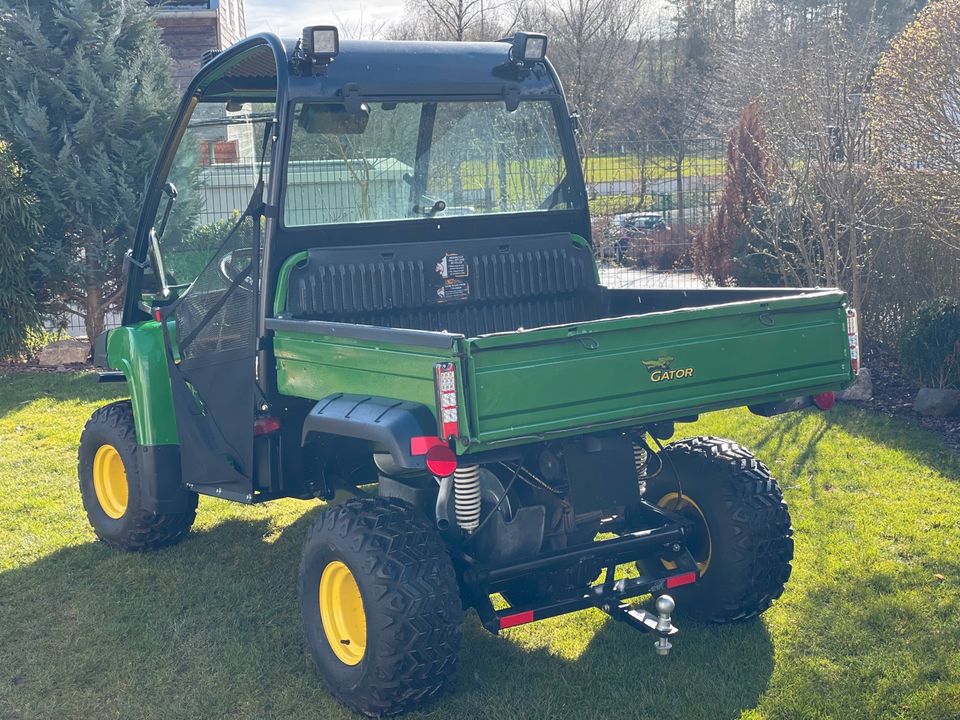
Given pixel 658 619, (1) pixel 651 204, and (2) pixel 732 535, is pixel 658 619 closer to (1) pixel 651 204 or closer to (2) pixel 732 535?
(2) pixel 732 535

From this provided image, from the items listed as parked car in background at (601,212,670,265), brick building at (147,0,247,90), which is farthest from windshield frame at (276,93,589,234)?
brick building at (147,0,247,90)

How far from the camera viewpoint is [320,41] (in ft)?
14.8

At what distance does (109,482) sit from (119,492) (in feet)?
0.32

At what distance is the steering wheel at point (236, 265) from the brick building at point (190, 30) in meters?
12.8

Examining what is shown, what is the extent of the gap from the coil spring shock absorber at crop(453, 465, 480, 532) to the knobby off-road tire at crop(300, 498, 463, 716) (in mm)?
120

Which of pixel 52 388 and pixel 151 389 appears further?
pixel 52 388

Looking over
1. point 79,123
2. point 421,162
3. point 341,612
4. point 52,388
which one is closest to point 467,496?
point 341,612

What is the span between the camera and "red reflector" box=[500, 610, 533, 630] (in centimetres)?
396

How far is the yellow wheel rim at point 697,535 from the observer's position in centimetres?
464

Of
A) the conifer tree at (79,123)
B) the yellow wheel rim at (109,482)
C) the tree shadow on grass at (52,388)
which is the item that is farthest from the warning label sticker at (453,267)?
the conifer tree at (79,123)

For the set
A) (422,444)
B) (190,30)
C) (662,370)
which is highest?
(190,30)

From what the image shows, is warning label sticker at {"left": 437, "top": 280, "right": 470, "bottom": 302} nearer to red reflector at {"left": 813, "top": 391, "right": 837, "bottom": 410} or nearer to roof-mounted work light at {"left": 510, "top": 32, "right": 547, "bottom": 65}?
roof-mounted work light at {"left": 510, "top": 32, "right": 547, "bottom": 65}

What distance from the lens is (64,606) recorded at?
5188 mm

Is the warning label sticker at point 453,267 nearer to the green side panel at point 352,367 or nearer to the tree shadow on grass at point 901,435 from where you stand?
the green side panel at point 352,367
